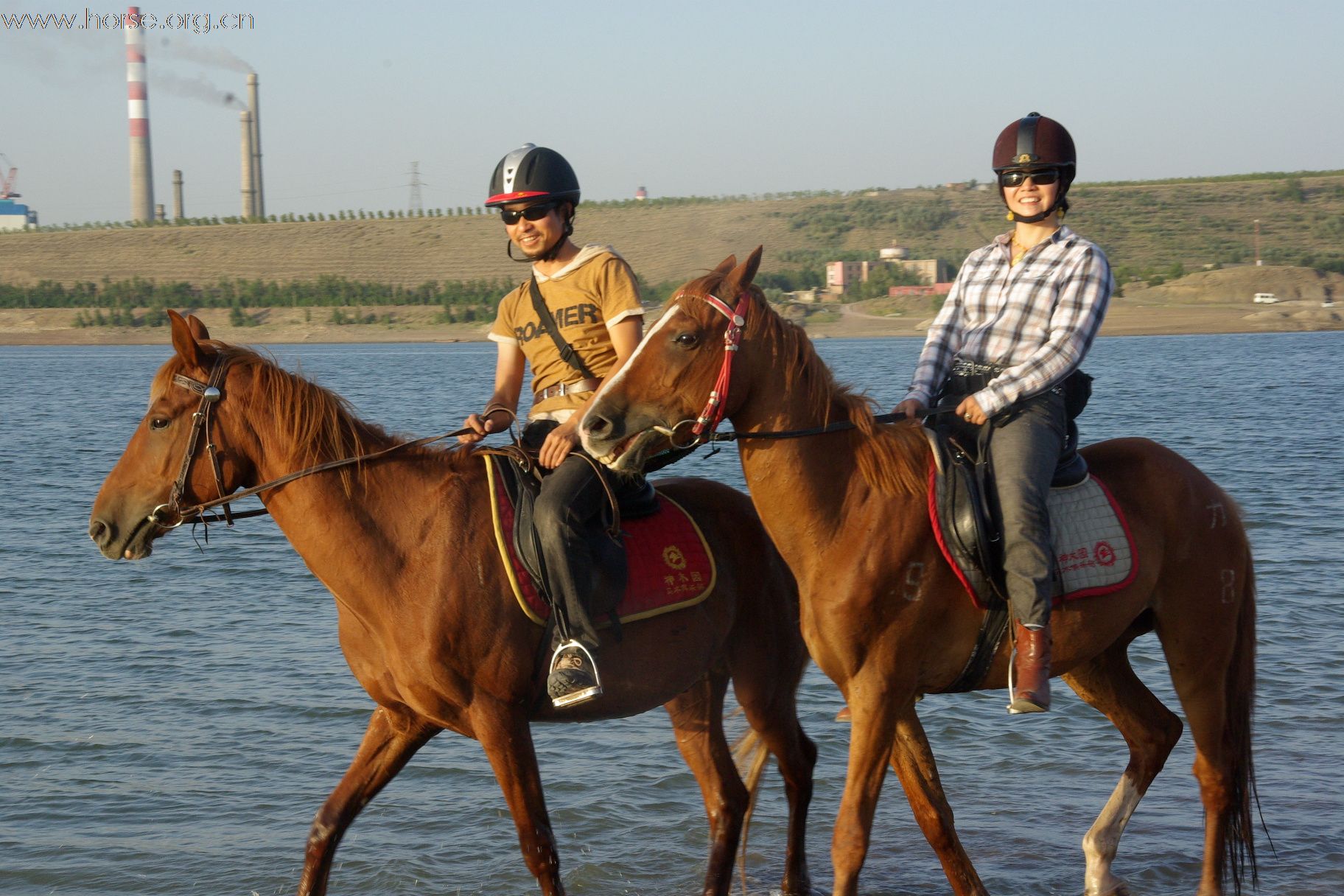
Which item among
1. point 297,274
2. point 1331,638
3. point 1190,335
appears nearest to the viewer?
point 1331,638

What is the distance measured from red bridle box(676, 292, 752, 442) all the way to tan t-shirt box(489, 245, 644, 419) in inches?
30.4

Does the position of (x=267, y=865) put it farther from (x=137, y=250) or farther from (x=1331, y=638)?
(x=137, y=250)

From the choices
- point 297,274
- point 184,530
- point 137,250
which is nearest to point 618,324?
point 184,530

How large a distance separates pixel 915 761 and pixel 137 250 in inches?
6187

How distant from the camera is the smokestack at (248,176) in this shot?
161 m

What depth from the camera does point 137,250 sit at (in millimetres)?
149250

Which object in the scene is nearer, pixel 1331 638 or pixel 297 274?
pixel 1331 638

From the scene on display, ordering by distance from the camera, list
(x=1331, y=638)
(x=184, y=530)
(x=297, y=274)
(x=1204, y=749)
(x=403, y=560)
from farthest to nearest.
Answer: (x=297, y=274)
(x=184, y=530)
(x=1331, y=638)
(x=1204, y=749)
(x=403, y=560)

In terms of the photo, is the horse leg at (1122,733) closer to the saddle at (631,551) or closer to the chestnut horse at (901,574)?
the chestnut horse at (901,574)

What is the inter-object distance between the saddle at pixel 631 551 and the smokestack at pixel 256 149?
165m

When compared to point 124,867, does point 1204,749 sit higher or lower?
higher

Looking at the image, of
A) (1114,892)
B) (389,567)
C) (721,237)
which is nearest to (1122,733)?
(1114,892)

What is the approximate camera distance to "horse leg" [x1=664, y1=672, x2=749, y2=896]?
6.77 m

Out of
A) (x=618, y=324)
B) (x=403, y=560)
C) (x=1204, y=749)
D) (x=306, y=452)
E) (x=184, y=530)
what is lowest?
(x=184, y=530)
